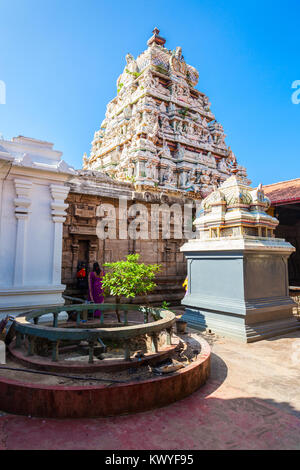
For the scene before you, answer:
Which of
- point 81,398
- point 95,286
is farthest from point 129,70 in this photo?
point 81,398

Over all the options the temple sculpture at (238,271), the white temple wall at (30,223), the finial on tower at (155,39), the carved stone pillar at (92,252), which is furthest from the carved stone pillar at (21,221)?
the finial on tower at (155,39)

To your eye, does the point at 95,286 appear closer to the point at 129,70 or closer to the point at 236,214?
the point at 236,214

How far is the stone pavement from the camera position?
2.28m

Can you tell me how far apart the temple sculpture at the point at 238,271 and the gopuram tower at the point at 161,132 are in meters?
12.8

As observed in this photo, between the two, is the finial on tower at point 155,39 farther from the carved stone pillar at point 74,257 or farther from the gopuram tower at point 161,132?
the carved stone pillar at point 74,257

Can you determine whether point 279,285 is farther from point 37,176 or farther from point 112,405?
point 37,176

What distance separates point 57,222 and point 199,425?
480cm

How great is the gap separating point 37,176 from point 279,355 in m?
5.90

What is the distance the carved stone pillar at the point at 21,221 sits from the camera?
18.0ft

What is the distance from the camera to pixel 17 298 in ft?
17.8

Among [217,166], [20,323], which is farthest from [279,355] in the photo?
[217,166]

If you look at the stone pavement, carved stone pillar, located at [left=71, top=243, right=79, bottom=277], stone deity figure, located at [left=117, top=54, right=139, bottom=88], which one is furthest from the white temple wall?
stone deity figure, located at [left=117, top=54, right=139, bottom=88]

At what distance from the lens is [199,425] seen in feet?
8.43

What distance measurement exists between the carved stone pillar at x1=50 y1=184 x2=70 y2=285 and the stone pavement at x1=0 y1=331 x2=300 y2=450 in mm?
3490
